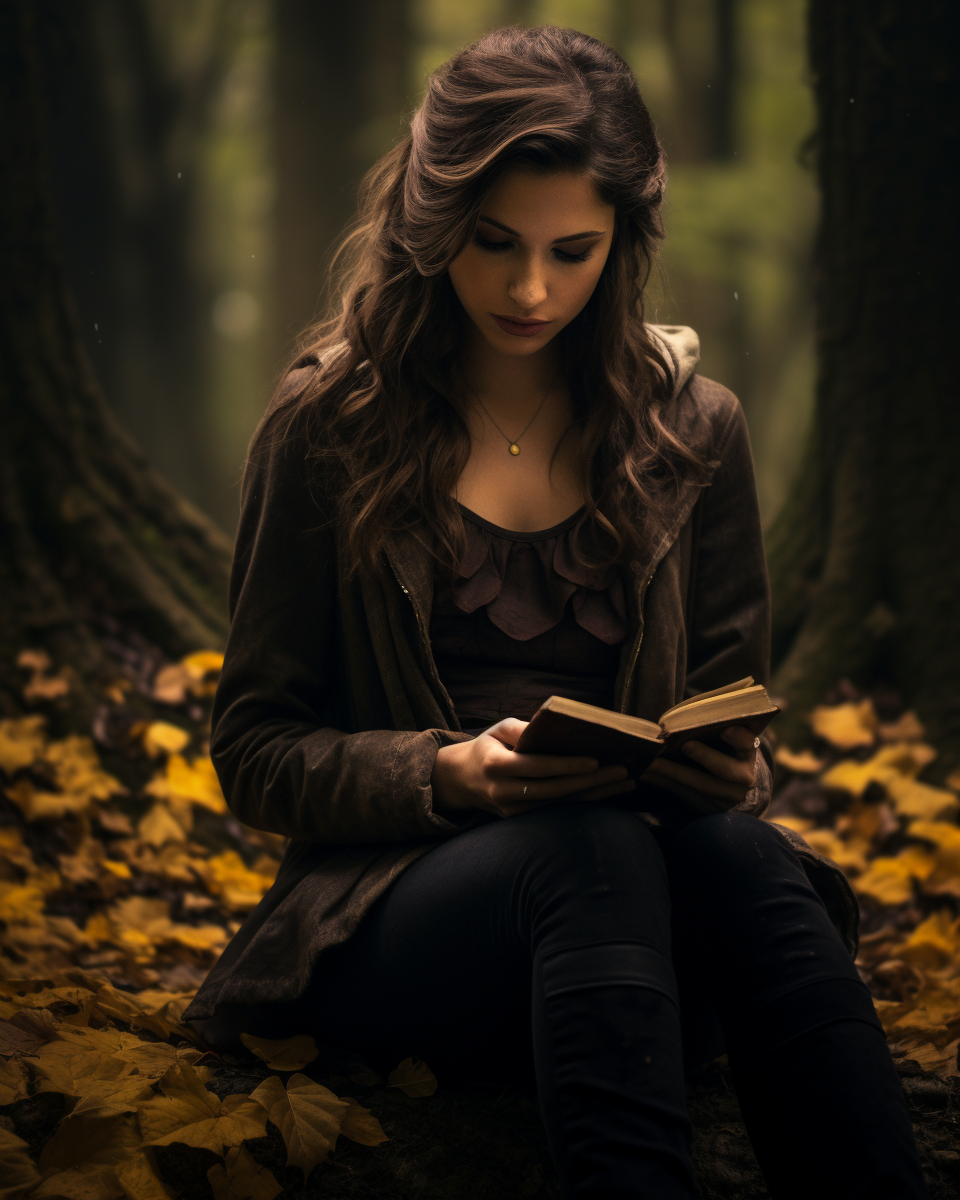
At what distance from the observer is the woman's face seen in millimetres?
1775

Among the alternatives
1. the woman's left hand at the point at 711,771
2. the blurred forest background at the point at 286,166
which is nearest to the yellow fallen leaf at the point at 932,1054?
the woman's left hand at the point at 711,771

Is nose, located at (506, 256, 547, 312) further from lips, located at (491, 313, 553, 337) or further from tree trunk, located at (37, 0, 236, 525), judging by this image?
tree trunk, located at (37, 0, 236, 525)

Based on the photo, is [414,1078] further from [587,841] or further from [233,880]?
[233,880]

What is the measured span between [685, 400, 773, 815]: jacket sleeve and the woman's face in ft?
1.49

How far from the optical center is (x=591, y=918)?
1.45 m

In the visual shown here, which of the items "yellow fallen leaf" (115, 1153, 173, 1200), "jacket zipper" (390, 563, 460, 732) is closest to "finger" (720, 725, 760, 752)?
"jacket zipper" (390, 563, 460, 732)

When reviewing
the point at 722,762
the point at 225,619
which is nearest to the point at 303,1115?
the point at 722,762

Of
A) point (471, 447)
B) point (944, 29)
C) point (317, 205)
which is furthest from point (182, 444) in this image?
point (471, 447)

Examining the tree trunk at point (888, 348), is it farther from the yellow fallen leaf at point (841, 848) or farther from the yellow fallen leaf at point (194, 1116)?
the yellow fallen leaf at point (194, 1116)

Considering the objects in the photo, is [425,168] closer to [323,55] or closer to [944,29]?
[944,29]

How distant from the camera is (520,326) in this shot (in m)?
1.88

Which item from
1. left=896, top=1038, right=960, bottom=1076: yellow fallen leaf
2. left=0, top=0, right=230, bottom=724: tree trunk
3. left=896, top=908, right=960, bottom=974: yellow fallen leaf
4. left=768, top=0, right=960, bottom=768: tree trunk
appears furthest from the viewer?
left=0, top=0, right=230, bottom=724: tree trunk

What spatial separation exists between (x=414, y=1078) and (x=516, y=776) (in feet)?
1.86

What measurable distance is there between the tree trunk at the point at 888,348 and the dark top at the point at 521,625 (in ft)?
5.41
